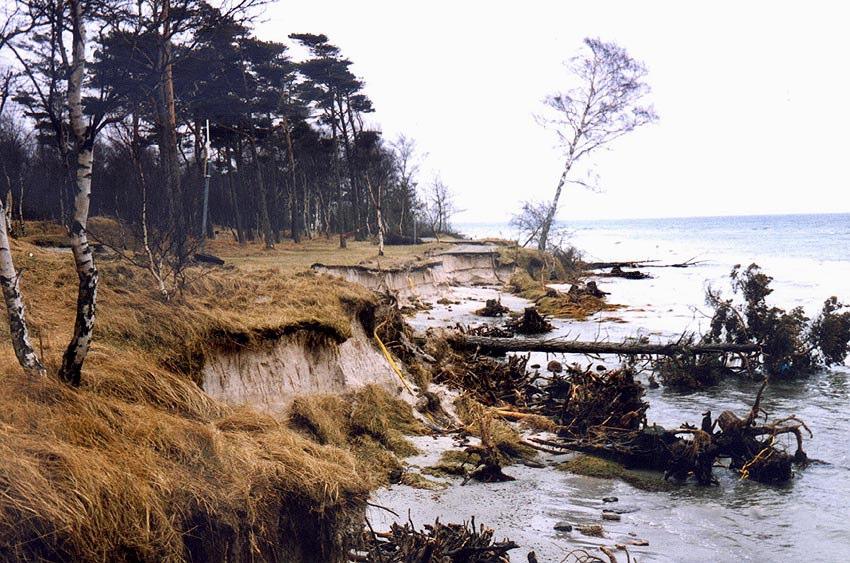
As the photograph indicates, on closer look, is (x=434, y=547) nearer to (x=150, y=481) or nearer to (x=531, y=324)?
(x=150, y=481)

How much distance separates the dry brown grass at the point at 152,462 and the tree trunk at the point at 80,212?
30 centimetres

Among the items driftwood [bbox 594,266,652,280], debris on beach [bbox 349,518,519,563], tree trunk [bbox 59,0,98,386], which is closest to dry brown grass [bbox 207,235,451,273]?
driftwood [bbox 594,266,652,280]

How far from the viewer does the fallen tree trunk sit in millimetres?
16484

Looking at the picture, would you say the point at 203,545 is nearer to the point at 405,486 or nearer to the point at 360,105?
the point at 405,486

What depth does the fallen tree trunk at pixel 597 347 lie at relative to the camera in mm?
16484

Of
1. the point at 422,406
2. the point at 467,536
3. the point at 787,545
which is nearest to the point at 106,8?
the point at 467,536

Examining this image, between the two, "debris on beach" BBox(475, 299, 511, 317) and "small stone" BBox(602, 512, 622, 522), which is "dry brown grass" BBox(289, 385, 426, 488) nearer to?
"small stone" BBox(602, 512, 622, 522)

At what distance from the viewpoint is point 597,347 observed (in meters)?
16.9

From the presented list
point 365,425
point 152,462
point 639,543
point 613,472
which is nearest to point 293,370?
point 365,425

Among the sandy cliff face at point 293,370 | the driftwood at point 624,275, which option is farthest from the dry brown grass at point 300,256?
the driftwood at point 624,275

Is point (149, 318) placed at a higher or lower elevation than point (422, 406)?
higher

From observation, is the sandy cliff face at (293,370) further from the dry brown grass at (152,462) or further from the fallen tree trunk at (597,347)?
the fallen tree trunk at (597,347)

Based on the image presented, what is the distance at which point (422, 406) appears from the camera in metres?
12.6

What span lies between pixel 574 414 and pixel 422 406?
261 cm
